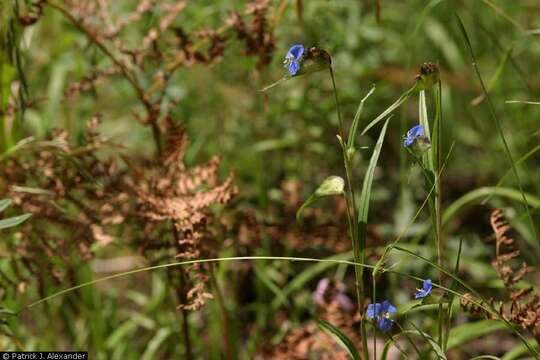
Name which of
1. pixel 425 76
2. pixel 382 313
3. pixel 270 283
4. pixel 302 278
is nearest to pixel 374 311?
pixel 382 313

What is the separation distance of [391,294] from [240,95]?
4.70 ft

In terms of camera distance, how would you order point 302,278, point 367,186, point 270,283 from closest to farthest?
1. point 367,186
2. point 270,283
3. point 302,278

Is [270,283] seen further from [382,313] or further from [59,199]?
[382,313]

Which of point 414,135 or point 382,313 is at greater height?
point 414,135

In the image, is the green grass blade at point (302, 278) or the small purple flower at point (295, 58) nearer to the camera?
the small purple flower at point (295, 58)

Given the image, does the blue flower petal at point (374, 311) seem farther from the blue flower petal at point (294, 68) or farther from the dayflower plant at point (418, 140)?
the blue flower petal at point (294, 68)

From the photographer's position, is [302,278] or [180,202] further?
[302,278]

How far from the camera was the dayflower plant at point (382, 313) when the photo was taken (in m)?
1.78

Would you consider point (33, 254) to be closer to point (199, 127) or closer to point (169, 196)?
point (169, 196)

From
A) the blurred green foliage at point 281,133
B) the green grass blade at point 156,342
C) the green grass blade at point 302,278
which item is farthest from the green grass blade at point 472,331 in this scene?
the green grass blade at point 156,342

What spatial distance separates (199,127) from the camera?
3908 millimetres

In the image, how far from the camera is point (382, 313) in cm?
180

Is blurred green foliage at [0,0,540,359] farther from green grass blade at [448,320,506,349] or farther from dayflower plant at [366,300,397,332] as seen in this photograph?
dayflower plant at [366,300,397,332]

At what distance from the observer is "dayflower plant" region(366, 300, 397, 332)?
1780 mm
